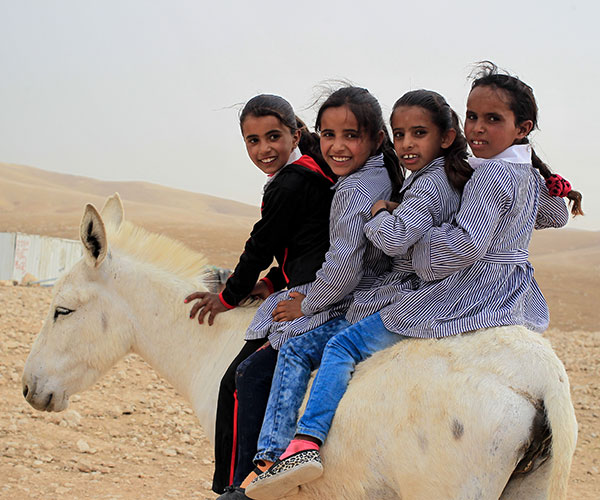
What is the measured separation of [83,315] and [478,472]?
8.56 feet

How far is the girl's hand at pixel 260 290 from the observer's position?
3685mm

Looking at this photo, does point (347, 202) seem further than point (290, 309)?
No

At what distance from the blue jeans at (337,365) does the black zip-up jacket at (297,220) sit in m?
0.58

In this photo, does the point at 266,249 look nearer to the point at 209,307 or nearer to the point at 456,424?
the point at 209,307

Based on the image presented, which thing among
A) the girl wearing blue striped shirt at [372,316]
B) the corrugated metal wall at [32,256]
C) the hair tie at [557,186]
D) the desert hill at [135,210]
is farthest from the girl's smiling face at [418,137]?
the desert hill at [135,210]

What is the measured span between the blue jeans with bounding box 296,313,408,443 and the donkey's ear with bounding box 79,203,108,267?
66.8 inches

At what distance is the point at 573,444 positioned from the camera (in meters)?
2.15

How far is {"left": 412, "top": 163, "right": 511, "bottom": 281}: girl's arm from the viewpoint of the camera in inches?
95.2

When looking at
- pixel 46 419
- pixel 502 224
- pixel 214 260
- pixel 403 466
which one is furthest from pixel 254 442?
pixel 214 260

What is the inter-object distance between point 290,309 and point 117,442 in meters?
4.74

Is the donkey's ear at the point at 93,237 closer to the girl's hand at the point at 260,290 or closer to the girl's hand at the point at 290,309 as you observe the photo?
the girl's hand at the point at 260,290

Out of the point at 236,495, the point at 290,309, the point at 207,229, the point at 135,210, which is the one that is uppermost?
the point at 290,309

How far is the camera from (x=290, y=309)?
3.01 metres

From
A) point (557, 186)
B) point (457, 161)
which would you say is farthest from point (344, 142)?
point (557, 186)
